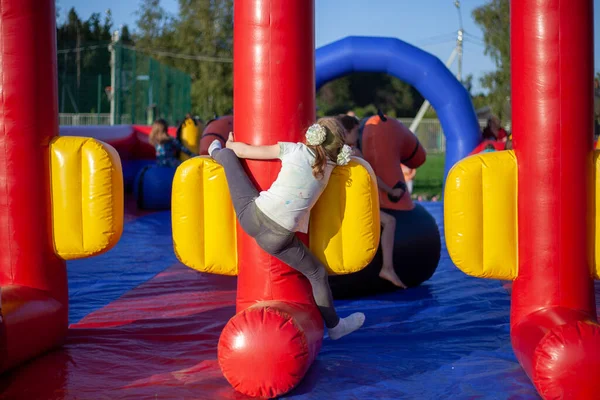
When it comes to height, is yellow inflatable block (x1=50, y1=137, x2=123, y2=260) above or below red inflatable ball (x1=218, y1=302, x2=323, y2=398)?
above

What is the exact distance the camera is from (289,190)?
298 centimetres

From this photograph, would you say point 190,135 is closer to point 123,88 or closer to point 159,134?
point 159,134

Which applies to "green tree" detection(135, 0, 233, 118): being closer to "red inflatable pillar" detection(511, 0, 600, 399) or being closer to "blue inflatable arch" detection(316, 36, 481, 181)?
"blue inflatable arch" detection(316, 36, 481, 181)

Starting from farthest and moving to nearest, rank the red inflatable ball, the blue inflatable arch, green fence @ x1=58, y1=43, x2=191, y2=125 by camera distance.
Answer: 1. green fence @ x1=58, y1=43, x2=191, y2=125
2. the blue inflatable arch
3. the red inflatable ball

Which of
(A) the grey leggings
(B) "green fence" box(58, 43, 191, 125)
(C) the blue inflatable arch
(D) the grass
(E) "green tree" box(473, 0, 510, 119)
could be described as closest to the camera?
(A) the grey leggings

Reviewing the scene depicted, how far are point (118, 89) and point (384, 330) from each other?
12.1 meters

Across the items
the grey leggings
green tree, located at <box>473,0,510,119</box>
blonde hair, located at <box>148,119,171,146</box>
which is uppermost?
green tree, located at <box>473,0,510,119</box>

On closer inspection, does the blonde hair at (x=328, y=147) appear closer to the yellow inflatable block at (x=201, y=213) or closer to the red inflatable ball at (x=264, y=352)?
the yellow inflatable block at (x=201, y=213)

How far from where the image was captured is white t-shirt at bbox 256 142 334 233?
2977 millimetres

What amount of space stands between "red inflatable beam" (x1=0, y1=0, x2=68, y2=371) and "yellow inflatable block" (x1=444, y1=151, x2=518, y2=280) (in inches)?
73.7

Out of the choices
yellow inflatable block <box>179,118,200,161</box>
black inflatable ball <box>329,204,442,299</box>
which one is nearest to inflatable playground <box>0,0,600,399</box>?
black inflatable ball <box>329,204,442,299</box>

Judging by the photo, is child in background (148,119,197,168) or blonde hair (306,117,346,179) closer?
blonde hair (306,117,346,179)

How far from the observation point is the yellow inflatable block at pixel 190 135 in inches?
392

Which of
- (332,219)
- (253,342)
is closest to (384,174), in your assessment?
(332,219)
